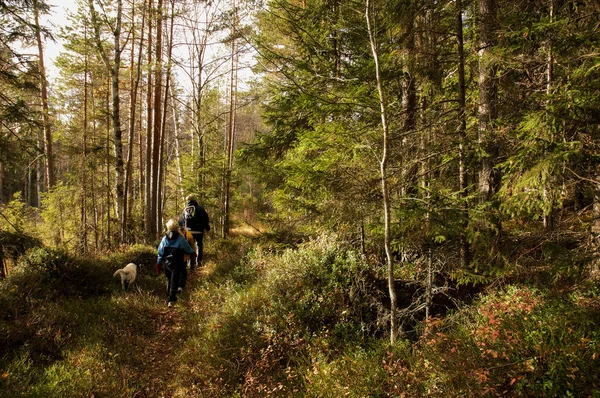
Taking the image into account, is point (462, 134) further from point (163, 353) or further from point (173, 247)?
point (163, 353)

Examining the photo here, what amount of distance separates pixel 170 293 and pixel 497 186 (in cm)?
704

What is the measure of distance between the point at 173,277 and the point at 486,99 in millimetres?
7153

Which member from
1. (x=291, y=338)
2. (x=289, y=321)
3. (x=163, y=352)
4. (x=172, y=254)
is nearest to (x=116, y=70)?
(x=172, y=254)

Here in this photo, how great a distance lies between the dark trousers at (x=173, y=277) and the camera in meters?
6.93

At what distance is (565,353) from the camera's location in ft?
11.1

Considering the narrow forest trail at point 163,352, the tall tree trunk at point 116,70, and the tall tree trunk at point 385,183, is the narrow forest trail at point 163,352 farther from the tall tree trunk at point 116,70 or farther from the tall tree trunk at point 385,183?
the tall tree trunk at point 116,70

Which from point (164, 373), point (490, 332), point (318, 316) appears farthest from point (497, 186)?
point (164, 373)

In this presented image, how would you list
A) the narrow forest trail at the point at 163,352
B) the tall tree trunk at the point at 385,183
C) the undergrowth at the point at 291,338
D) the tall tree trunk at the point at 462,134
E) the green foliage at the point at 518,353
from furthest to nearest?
the tall tree trunk at the point at 462,134 < the narrow forest trail at the point at 163,352 < the tall tree trunk at the point at 385,183 < the undergrowth at the point at 291,338 < the green foliage at the point at 518,353

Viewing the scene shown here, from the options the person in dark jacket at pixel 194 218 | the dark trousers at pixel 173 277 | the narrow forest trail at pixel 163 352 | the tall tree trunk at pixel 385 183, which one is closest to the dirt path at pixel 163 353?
the narrow forest trail at pixel 163 352

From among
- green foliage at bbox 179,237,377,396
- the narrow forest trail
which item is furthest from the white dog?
green foliage at bbox 179,237,377,396

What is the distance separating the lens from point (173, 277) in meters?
6.95

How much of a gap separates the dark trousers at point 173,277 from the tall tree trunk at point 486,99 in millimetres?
6333

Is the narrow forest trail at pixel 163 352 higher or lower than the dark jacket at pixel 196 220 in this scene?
lower

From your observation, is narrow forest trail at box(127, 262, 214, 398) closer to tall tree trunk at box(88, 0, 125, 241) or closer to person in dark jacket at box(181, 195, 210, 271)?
person in dark jacket at box(181, 195, 210, 271)
